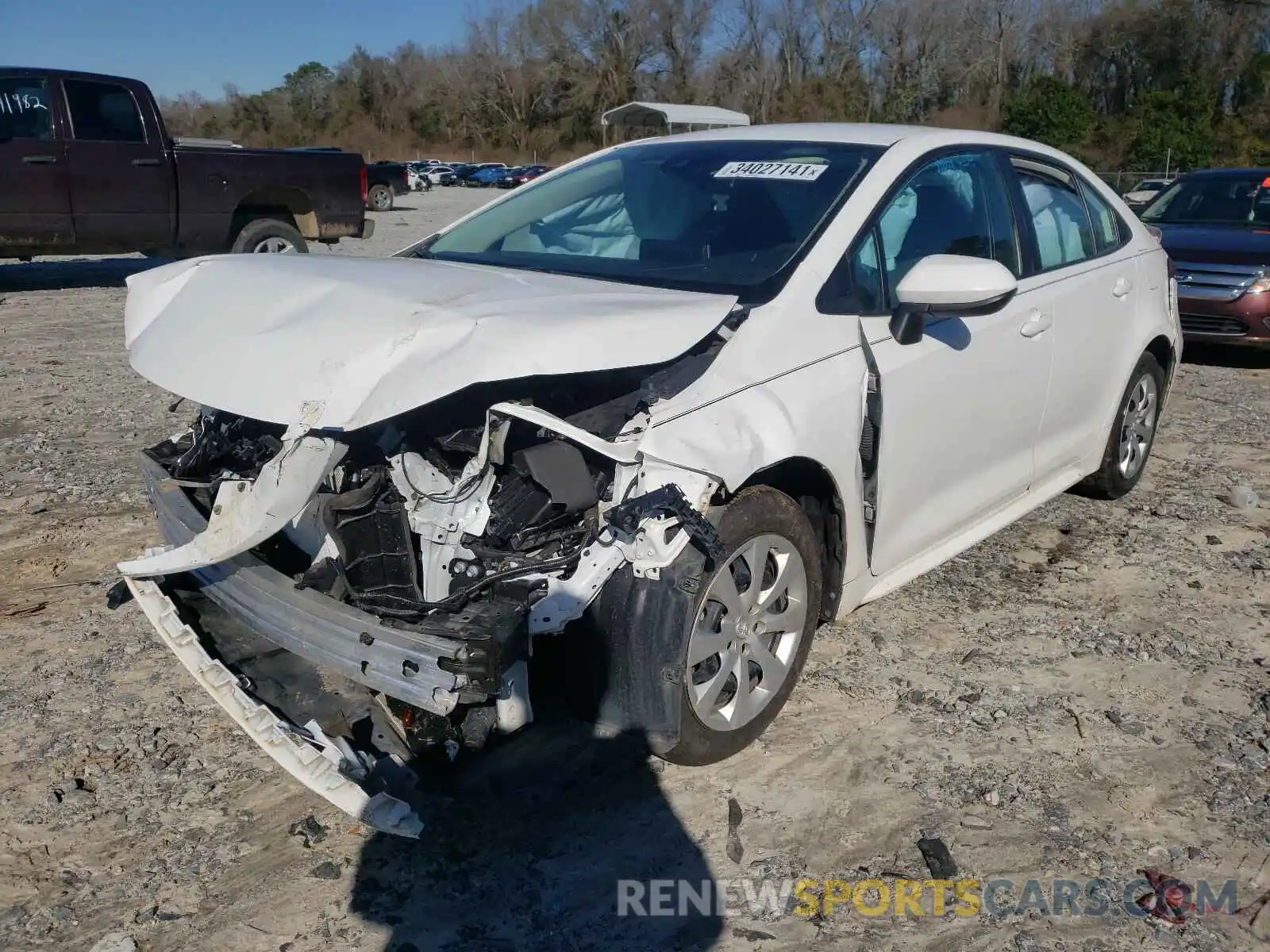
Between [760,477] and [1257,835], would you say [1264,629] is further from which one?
[760,477]

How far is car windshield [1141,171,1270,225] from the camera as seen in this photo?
9562 mm

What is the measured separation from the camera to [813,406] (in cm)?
304

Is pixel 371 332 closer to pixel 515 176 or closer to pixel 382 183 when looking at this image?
pixel 382 183

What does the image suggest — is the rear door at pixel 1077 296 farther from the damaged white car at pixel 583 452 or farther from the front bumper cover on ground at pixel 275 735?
the front bumper cover on ground at pixel 275 735

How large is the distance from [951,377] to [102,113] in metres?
9.70

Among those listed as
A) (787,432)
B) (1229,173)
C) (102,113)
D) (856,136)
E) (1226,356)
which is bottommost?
(1226,356)

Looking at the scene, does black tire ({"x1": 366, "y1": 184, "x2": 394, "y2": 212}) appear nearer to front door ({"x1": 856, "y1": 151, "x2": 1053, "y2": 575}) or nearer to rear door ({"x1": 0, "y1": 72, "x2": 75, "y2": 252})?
rear door ({"x1": 0, "y1": 72, "x2": 75, "y2": 252})

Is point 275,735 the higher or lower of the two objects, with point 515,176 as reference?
lower

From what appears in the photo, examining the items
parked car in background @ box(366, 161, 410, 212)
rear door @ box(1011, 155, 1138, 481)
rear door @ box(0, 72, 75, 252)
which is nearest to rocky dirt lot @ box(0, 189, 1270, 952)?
rear door @ box(1011, 155, 1138, 481)

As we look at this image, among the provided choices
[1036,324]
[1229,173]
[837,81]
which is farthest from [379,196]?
[837,81]

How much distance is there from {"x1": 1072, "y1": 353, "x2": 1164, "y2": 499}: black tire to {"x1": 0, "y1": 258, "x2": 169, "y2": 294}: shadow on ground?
9.89m

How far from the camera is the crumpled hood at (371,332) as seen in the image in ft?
8.09

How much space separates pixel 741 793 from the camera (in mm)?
2979

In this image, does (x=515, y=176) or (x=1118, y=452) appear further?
(x=515, y=176)
